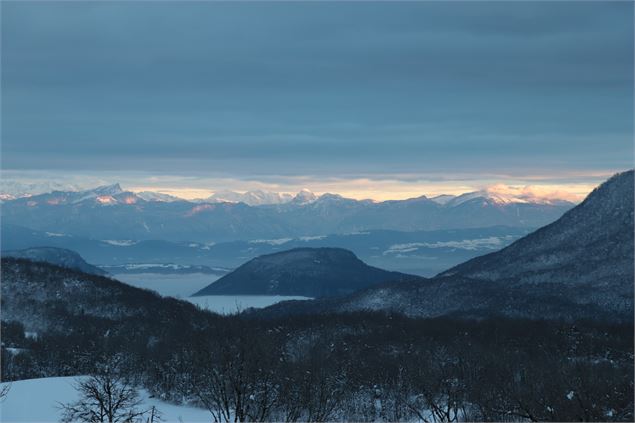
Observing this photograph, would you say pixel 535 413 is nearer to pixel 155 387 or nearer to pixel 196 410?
pixel 196 410

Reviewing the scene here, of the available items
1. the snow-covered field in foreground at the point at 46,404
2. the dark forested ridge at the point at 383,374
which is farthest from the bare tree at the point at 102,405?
the dark forested ridge at the point at 383,374

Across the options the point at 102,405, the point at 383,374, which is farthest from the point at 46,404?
the point at 383,374

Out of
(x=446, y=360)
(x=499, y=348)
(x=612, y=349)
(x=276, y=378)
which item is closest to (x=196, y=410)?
(x=276, y=378)

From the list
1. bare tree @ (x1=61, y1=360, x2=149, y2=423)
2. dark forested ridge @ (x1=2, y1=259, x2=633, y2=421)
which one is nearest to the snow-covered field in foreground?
bare tree @ (x1=61, y1=360, x2=149, y2=423)

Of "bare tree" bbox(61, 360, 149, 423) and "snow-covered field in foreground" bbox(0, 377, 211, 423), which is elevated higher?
"bare tree" bbox(61, 360, 149, 423)

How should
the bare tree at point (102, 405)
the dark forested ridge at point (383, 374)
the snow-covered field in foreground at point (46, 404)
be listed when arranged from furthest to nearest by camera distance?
1. the snow-covered field in foreground at point (46, 404)
2. the dark forested ridge at point (383, 374)
3. the bare tree at point (102, 405)

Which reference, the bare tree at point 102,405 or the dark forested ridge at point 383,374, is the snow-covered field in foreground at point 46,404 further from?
the dark forested ridge at point 383,374

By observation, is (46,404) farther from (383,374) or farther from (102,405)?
(383,374)

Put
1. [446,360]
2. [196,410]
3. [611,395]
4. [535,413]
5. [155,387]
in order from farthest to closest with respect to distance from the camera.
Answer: [446,360] < [155,387] < [196,410] < [611,395] < [535,413]

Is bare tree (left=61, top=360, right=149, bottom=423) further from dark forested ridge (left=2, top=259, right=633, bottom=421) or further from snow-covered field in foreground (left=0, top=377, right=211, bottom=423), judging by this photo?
dark forested ridge (left=2, top=259, right=633, bottom=421)
